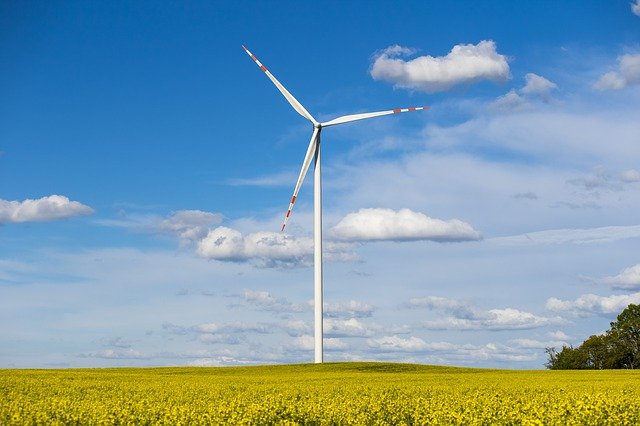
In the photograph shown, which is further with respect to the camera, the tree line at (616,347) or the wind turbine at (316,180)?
the tree line at (616,347)

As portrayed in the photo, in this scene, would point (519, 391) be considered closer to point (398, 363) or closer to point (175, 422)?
point (175, 422)

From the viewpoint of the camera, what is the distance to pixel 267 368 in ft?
255

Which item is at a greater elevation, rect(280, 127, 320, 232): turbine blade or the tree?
rect(280, 127, 320, 232): turbine blade

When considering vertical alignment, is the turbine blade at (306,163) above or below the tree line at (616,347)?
above

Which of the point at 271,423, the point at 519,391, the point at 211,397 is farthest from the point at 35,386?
the point at 519,391

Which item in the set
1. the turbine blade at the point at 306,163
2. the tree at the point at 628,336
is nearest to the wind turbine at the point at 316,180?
the turbine blade at the point at 306,163

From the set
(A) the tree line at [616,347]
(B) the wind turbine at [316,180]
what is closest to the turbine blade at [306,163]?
(B) the wind turbine at [316,180]

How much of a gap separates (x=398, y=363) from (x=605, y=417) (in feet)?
181

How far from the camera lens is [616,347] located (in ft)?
402

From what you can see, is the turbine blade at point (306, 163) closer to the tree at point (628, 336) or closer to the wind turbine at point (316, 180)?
the wind turbine at point (316, 180)

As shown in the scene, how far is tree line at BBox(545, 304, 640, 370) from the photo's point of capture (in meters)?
121

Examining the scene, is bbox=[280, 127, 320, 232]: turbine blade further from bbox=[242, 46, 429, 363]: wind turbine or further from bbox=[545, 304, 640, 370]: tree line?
bbox=[545, 304, 640, 370]: tree line

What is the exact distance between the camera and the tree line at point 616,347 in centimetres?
12144

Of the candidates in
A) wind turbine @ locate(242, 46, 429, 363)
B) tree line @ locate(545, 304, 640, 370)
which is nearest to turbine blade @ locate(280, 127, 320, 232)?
wind turbine @ locate(242, 46, 429, 363)
